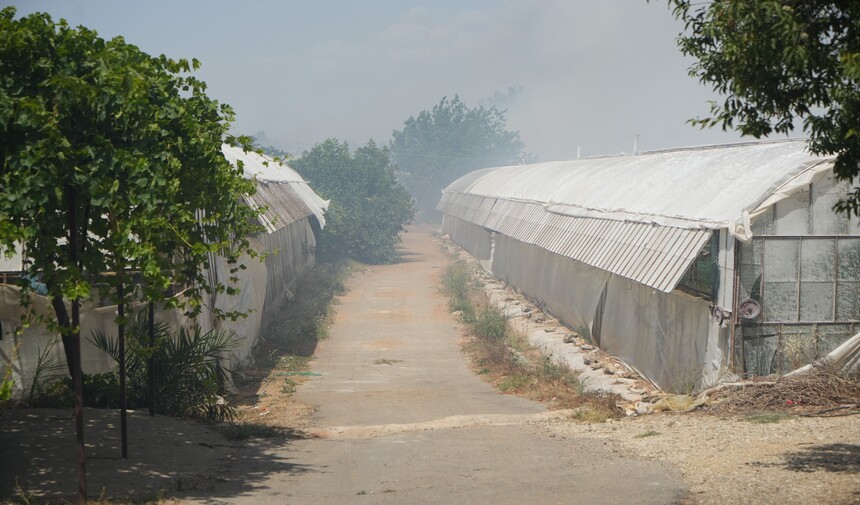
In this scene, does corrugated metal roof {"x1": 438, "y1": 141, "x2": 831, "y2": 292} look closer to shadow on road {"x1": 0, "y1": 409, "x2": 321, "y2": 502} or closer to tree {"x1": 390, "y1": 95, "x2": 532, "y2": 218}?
shadow on road {"x1": 0, "y1": 409, "x2": 321, "y2": 502}

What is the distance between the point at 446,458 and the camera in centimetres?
1026

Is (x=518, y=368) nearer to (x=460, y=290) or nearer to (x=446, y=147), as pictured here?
(x=460, y=290)

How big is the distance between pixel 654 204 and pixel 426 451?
9.52 metres

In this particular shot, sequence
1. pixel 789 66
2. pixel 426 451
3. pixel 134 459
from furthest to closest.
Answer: pixel 426 451 → pixel 134 459 → pixel 789 66

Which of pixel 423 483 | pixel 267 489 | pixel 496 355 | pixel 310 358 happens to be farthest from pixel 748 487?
pixel 310 358

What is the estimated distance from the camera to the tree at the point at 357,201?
4294 cm

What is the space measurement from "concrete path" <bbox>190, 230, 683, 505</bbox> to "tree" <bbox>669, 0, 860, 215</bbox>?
3.69 m

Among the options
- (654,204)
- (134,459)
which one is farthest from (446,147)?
(134,459)

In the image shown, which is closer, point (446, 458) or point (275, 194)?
point (446, 458)

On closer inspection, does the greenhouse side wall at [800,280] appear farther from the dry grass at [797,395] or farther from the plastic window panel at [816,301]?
the dry grass at [797,395]

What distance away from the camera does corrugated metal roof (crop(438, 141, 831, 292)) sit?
14.1 meters

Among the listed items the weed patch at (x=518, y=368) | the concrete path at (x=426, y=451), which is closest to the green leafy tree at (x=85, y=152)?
the concrete path at (x=426, y=451)

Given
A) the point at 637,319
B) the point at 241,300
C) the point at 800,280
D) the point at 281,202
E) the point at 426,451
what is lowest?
the point at 426,451

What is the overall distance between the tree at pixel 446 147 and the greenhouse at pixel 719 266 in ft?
219
